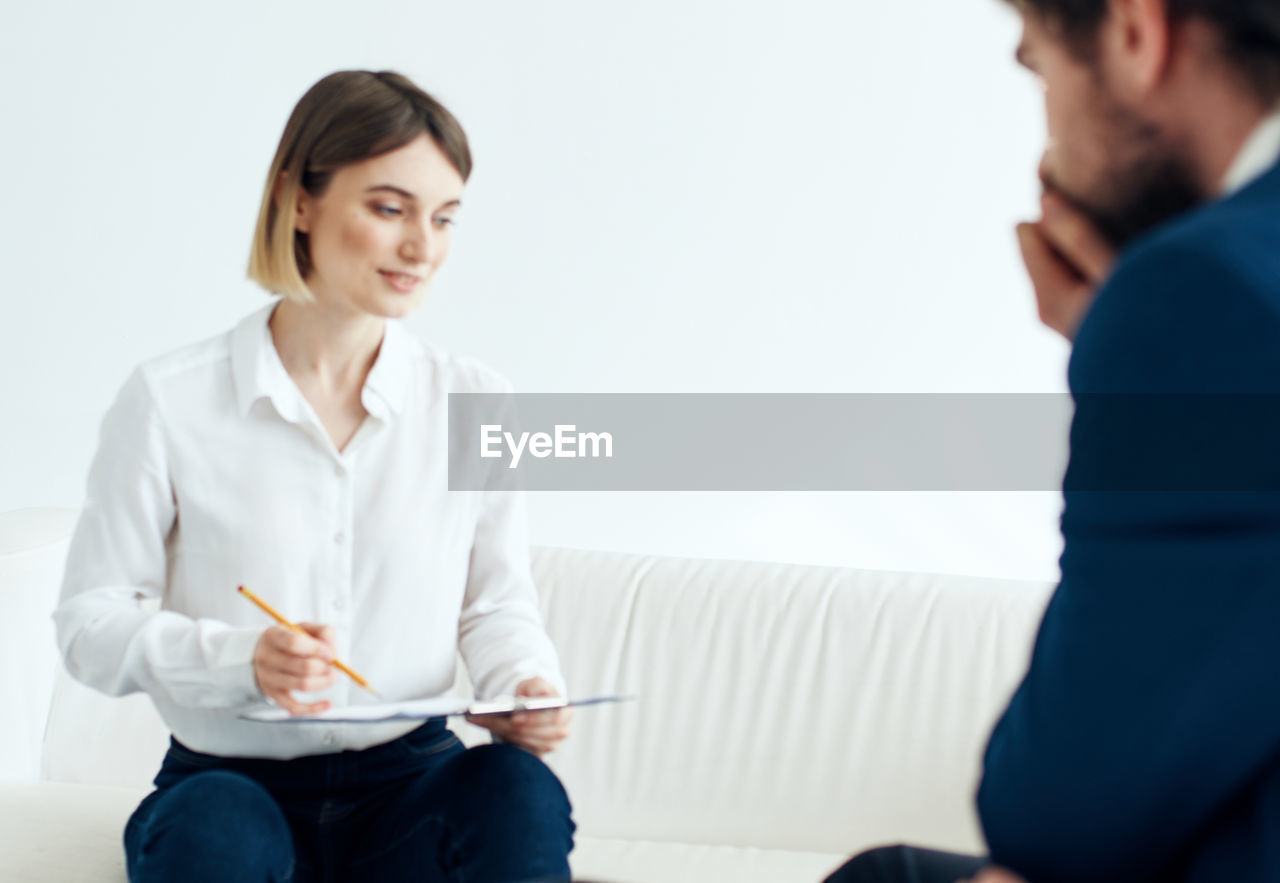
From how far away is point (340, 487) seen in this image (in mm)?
1513

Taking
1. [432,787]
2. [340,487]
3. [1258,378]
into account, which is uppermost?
[1258,378]

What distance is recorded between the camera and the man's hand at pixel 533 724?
1417mm

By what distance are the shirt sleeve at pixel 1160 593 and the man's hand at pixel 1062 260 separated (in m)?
0.19

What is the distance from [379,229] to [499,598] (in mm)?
448

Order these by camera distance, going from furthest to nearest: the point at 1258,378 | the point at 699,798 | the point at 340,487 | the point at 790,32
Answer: the point at 790,32, the point at 699,798, the point at 340,487, the point at 1258,378

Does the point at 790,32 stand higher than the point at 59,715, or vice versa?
the point at 790,32

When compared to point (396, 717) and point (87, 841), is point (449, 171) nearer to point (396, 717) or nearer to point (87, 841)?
point (396, 717)

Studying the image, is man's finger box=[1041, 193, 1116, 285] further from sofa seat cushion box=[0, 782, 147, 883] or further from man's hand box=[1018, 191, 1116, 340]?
sofa seat cushion box=[0, 782, 147, 883]

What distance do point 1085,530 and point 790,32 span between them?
2318mm

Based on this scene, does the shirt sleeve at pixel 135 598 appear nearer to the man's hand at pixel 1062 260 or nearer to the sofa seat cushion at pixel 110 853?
the sofa seat cushion at pixel 110 853

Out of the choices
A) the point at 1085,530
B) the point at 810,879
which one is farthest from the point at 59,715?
the point at 1085,530

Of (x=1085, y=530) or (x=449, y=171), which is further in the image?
(x=449, y=171)

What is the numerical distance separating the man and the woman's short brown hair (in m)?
0.92

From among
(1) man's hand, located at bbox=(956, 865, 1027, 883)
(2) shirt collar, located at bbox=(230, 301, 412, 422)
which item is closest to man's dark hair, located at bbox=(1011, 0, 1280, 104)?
(1) man's hand, located at bbox=(956, 865, 1027, 883)
